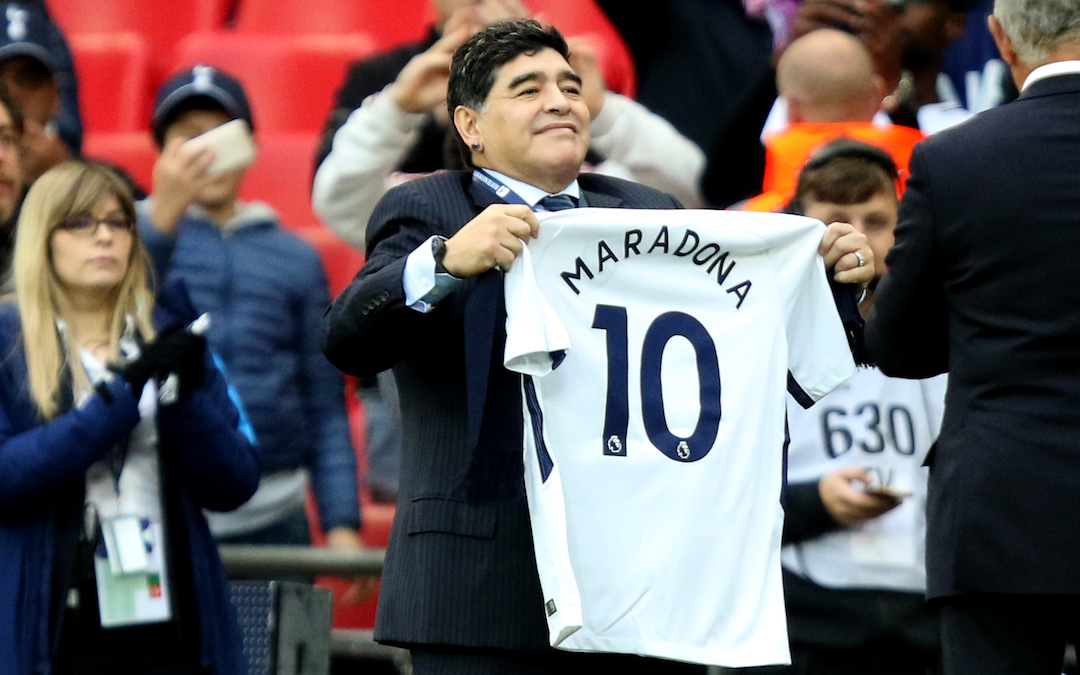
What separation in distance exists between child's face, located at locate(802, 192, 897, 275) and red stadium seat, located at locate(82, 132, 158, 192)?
4359 mm

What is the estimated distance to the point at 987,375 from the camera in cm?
314

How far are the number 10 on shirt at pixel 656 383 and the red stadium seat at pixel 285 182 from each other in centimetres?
429

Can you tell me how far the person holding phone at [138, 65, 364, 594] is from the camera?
5125mm

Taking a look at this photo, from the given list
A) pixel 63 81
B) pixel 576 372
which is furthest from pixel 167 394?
pixel 63 81

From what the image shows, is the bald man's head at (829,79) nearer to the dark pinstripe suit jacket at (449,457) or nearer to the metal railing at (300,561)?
the metal railing at (300,561)

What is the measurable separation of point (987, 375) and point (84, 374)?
207 centimetres

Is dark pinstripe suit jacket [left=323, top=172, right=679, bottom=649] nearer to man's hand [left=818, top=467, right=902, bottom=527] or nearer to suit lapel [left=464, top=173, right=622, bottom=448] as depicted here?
suit lapel [left=464, top=173, right=622, bottom=448]

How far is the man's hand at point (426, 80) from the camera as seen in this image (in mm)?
4738

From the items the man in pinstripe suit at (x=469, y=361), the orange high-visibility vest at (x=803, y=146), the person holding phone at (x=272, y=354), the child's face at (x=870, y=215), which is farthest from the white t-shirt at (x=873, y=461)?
the person holding phone at (x=272, y=354)

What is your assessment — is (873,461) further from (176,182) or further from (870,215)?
(176,182)

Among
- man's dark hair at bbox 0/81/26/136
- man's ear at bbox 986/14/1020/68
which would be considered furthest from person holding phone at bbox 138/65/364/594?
man's ear at bbox 986/14/1020/68

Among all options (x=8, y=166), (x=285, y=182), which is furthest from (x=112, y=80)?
(x=8, y=166)

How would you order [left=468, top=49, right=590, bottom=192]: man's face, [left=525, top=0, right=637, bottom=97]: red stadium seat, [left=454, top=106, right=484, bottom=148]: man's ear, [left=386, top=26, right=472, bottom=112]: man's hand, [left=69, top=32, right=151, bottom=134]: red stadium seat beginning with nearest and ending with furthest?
1. [left=468, top=49, right=590, bottom=192]: man's face
2. [left=454, top=106, right=484, bottom=148]: man's ear
3. [left=386, top=26, right=472, bottom=112]: man's hand
4. [left=525, top=0, right=637, bottom=97]: red stadium seat
5. [left=69, top=32, right=151, bottom=134]: red stadium seat

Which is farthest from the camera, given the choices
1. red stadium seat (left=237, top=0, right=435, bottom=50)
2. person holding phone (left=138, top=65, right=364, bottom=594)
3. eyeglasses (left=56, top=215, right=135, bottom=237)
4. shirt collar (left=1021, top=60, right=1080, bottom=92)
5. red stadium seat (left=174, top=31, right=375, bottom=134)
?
→ red stadium seat (left=237, top=0, right=435, bottom=50)
